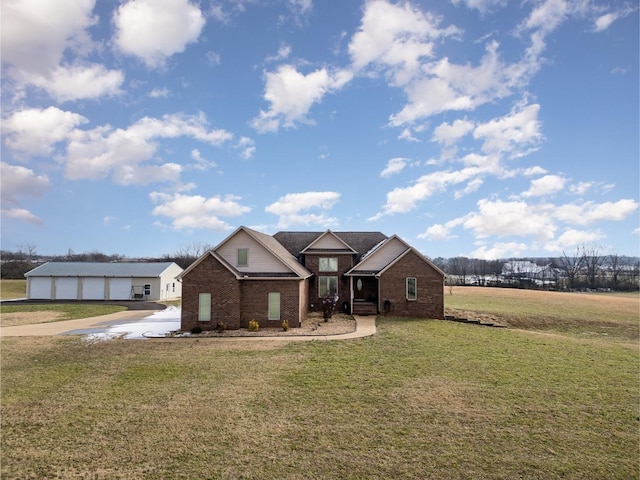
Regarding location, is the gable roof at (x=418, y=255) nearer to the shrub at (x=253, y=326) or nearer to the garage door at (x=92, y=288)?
the shrub at (x=253, y=326)

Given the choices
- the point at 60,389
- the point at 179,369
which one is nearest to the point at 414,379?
the point at 179,369

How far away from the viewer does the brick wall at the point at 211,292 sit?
21.0 meters

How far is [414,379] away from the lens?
1187 centimetres

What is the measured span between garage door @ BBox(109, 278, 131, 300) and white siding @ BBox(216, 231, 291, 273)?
25.6 m

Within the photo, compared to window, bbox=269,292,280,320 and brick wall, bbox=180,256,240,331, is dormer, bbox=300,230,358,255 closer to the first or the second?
window, bbox=269,292,280,320

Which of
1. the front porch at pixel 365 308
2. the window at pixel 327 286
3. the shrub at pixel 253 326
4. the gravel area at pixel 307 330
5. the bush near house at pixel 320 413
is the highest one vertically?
the window at pixel 327 286

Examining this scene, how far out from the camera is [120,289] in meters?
42.4

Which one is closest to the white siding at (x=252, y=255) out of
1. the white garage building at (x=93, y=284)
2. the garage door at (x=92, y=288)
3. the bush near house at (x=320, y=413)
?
the bush near house at (x=320, y=413)

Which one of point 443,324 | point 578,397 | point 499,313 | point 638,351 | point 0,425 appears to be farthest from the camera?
point 499,313

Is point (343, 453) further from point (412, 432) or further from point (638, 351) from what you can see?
point (638, 351)

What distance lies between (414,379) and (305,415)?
4.35 m

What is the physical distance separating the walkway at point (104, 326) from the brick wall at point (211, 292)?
6.92 feet

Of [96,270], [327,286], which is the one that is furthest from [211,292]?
[96,270]

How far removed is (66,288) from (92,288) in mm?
2912
